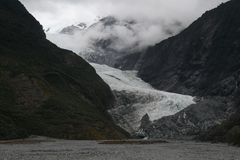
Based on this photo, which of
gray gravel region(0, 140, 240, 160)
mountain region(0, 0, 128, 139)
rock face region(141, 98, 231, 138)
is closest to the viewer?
gray gravel region(0, 140, 240, 160)

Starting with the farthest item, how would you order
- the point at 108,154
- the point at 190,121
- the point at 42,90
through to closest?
the point at 190,121
the point at 42,90
the point at 108,154

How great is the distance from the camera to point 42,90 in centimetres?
13300

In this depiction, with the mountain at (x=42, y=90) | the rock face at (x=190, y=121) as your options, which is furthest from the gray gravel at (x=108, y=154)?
the rock face at (x=190, y=121)

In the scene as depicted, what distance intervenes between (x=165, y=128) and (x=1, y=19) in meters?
64.8

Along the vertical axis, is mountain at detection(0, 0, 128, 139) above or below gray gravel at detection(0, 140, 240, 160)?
above

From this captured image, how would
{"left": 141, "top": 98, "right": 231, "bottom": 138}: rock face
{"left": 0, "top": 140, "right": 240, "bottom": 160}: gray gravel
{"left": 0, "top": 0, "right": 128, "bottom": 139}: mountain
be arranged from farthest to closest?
{"left": 141, "top": 98, "right": 231, "bottom": 138}: rock face → {"left": 0, "top": 0, "right": 128, "bottom": 139}: mountain → {"left": 0, "top": 140, "right": 240, "bottom": 160}: gray gravel

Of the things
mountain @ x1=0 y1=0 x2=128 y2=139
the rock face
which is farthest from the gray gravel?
the rock face

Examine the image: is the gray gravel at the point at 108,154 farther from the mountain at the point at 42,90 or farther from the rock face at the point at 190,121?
the rock face at the point at 190,121

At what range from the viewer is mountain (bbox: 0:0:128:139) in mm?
116188

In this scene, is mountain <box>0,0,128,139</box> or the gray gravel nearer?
the gray gravel

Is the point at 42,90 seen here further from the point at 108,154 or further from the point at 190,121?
the point at 108,154

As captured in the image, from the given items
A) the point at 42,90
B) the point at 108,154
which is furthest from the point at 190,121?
the point at 108,154

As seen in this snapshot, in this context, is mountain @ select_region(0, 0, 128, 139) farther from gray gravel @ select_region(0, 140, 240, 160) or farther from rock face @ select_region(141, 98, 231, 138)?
gray gravel @ select_region(0, 140, 240, 160)

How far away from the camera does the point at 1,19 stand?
176 meters
